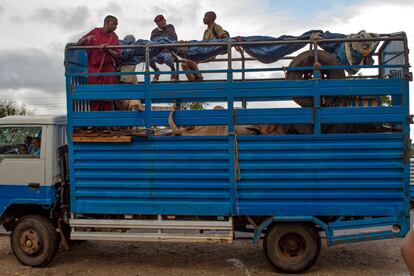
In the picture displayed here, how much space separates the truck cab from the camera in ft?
20.4

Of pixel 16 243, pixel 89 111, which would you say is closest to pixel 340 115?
pixel 89 111

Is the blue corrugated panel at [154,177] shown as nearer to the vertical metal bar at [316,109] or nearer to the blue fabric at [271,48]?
the vertical metal bar at [316,109]

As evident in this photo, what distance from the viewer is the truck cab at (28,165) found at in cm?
620

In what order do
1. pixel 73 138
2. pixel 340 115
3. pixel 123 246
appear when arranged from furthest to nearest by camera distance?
pixel 123 246 < pixel 73 138 < pixel 340 115

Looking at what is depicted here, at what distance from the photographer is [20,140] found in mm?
6430

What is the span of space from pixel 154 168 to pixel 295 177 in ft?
5.61

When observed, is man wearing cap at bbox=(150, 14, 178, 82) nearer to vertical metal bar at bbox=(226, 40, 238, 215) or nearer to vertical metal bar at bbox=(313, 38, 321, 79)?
vertical metal bar at bbox=(226, 40, 238, 215)

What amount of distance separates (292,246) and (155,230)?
1.69 m

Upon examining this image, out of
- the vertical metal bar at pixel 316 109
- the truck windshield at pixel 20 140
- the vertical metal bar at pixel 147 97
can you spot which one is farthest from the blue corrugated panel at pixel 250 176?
the truck windshield at pixel 20 140

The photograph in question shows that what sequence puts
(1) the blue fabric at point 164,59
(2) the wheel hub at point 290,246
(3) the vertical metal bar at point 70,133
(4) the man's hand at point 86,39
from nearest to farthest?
(2) the wheel hub at point 290,246 < (3) the vertical metal bar at point 70,133 < (4) the man's hand at point 86,39 < (1) the blue fabric at point 164,59

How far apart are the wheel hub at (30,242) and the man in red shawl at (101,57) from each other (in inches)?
70.8

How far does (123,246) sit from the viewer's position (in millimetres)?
7375

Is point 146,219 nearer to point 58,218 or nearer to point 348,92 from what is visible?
point 58,218

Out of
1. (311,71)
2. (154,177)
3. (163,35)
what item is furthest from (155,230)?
(163,35)
